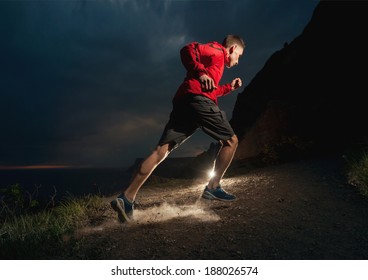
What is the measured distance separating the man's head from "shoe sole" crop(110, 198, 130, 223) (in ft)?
7.31

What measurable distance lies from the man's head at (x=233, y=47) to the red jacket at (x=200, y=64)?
0.62ft


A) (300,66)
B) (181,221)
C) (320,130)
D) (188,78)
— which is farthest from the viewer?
(300,66)

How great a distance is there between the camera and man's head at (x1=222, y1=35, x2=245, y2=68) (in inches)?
158

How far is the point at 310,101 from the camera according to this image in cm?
868

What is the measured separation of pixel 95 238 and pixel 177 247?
90 cm

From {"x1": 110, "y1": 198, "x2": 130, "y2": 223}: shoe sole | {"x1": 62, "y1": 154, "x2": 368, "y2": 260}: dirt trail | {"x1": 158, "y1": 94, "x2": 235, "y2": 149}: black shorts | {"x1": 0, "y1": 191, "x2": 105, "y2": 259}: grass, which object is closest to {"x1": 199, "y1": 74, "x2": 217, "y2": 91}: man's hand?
{"x1": 158, "y1": 94, "x2": 235, "y2": 149}: black shorts

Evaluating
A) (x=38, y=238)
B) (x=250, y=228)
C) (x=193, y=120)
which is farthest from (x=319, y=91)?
(x=38, y=238)

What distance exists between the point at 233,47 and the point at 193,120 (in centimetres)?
112

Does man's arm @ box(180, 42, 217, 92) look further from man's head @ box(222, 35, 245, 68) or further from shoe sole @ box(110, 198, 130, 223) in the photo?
shoe sole @ box(110, 198, 130, 223)

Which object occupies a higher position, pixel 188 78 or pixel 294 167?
pixel 188 78

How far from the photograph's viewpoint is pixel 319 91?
28.7ft

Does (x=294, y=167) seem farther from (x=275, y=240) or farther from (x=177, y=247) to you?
(x=177, y=247)

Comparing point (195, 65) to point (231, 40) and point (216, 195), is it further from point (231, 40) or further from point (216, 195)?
point (216, 195)

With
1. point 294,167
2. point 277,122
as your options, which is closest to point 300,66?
point 277,122
